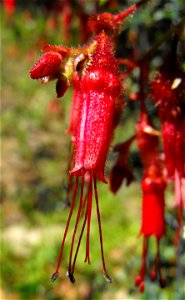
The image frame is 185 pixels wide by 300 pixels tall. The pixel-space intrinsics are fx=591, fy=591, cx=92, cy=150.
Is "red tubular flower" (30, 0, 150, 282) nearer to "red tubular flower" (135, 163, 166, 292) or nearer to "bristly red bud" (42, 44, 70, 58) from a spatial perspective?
"bristly red bud" (42, 44, 70, 58)

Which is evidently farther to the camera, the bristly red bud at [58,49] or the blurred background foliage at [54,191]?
the blurred background foliage at [54,191]

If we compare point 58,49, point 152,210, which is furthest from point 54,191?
point 58,49

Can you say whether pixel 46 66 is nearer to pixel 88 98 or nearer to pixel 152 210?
pixel 88 98

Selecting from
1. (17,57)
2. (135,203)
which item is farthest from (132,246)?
(17,57)

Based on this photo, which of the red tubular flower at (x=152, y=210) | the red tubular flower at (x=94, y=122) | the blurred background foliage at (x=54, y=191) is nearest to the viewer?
the red tubular flower at (x=94, y=122)

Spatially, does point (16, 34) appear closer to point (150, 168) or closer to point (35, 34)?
point (35, 34)

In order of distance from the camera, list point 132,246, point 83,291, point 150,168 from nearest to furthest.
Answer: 1. point 150,168
2. point 83,291
3. point 132,246

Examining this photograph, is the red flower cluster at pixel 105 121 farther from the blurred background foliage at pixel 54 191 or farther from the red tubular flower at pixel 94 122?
the blurred background foliage at pixel 54 191

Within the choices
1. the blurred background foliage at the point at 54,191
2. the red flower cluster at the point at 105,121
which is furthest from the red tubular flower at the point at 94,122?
the blurred background foliage at the point at 54,191
